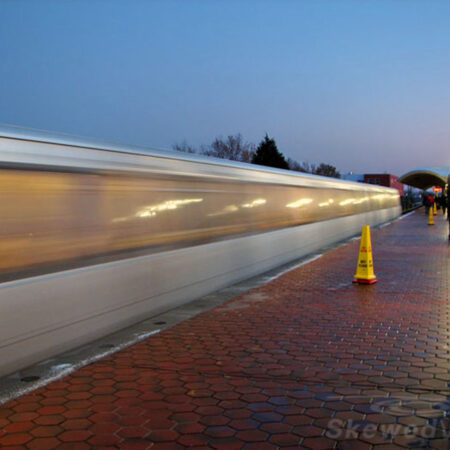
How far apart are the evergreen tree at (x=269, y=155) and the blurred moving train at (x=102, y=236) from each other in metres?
47.6

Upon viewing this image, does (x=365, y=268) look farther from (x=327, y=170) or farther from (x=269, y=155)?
(x=327, y=170)

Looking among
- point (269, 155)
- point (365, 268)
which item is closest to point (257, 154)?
point (269, 155)

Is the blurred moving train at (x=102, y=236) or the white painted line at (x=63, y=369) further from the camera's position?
the blurred moving train at (x=102, y=236)

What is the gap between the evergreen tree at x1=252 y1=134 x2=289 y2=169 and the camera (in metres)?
57.8

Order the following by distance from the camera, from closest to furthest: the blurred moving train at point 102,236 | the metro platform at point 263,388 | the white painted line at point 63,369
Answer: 1. the metro platform at point 263,388
2. the white painted line at point 63,369
3. the blurred moving train at point 102,236

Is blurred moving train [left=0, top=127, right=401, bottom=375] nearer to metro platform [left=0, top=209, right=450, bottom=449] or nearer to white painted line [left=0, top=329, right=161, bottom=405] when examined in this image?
white painted line [left=0, top=329, right=161, bottom=405]

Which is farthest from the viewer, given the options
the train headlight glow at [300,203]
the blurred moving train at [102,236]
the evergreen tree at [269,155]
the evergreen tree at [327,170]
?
the evergreen tree at [327,170]

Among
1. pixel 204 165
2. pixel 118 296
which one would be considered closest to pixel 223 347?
pixel 118 296

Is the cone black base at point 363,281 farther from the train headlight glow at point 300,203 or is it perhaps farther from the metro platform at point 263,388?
the train headlight glow at point 300,203

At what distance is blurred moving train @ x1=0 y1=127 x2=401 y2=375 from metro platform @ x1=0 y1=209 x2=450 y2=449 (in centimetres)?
59

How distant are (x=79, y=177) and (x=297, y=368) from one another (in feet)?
10.00

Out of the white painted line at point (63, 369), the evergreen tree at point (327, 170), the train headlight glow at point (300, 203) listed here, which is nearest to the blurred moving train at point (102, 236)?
the white painted line at point (63, 369)

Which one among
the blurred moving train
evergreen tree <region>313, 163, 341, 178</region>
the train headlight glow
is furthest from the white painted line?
evergreen tree <region>313, 163, 341, 178</region>

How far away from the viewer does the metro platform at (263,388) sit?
371 centimetres
